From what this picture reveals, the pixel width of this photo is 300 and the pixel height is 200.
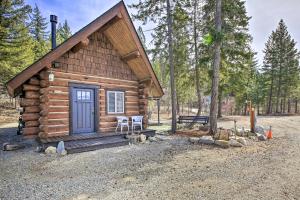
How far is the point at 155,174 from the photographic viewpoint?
5.61 metres

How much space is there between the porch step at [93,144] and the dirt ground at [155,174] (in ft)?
1.04

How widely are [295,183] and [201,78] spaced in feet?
49.2

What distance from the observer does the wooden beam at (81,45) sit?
28.7 feet

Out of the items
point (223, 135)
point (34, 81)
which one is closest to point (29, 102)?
point (34, 81)

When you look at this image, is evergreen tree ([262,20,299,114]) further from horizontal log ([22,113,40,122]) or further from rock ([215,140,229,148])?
horizontal log ([22,113,40,122])

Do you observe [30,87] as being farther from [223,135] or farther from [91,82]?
[223,135]

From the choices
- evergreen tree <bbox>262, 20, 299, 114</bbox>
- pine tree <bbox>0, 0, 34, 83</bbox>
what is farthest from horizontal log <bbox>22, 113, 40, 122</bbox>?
evergreen tree <bbox>262, 20, 299, 114</bbox>

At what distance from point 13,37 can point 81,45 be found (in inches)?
508

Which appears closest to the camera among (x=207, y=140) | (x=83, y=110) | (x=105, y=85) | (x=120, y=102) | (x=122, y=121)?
(x=207, y=140)

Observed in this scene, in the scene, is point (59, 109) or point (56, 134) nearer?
point (56, 134)

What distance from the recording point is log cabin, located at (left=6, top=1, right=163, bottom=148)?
27.4ft

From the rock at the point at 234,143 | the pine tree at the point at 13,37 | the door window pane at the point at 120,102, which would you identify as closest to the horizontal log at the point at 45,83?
the door window pane at the point at 120,102

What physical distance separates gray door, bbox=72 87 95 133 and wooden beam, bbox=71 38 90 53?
5.58 feet

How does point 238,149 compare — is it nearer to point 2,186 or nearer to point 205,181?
point 205,181
